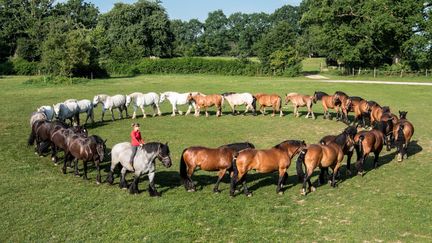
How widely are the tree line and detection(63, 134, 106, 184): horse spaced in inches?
1421

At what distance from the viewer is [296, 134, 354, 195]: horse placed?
10.9 m

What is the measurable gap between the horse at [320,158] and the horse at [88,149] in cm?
560

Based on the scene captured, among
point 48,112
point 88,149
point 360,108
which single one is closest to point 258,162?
point 88,149

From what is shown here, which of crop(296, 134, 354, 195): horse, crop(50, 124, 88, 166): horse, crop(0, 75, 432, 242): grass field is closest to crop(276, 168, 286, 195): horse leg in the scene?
crop(0, 75, 432, 242): grass field

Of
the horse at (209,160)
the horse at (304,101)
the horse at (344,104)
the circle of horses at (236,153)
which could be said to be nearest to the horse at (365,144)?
the circle of horses at (236,153)

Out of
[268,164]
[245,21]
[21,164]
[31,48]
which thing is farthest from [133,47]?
[245,21]

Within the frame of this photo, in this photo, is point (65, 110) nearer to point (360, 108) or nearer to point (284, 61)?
point (360, 108)

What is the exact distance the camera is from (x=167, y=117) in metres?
23.2

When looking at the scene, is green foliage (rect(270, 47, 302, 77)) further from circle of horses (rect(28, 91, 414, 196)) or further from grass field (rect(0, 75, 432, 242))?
grass field (rect(0, 75, 432, 242))

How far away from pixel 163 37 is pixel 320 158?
68.3 m

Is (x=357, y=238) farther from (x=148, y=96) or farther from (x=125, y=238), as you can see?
(x=148, y=96)

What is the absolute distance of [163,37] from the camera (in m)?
76.2

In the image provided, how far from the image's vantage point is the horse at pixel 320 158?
10914 mm

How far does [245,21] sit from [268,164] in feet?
452
